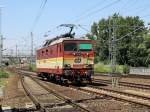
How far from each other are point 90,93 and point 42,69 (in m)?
17.2

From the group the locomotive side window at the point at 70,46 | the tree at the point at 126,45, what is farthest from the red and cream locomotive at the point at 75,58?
the tree at the point at 126,45

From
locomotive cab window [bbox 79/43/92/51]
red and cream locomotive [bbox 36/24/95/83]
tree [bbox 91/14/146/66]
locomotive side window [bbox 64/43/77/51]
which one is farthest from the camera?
tree [bbox 91/14/146/66]

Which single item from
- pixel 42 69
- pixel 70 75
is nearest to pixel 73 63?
pixel 70 75

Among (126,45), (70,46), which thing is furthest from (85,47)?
(126,45)

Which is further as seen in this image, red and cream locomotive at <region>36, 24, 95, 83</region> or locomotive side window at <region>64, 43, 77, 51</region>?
locomotive side window at <region>64, 43, 77, 51</region>

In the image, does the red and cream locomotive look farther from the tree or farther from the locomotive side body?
the tree

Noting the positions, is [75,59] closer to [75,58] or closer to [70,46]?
[75,58]

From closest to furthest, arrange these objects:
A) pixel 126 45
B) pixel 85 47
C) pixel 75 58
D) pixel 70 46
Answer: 1. pixel 75 58
2. pixel 70 46
3. pixel 85 47
4. pixel 126 45

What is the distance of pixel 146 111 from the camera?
14.5m

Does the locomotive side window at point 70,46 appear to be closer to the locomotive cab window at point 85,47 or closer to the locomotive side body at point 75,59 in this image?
the locomotive side body at point 75,59

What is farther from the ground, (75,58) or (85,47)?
(85,47)

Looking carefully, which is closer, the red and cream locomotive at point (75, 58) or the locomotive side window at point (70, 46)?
the red and cream locomotive at point (75, 58)

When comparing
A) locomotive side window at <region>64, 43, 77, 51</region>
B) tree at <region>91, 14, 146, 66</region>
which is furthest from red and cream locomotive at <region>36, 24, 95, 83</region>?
tree at <region>91, 14, 146, 66</region>

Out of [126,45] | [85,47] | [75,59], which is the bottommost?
[75,59]
